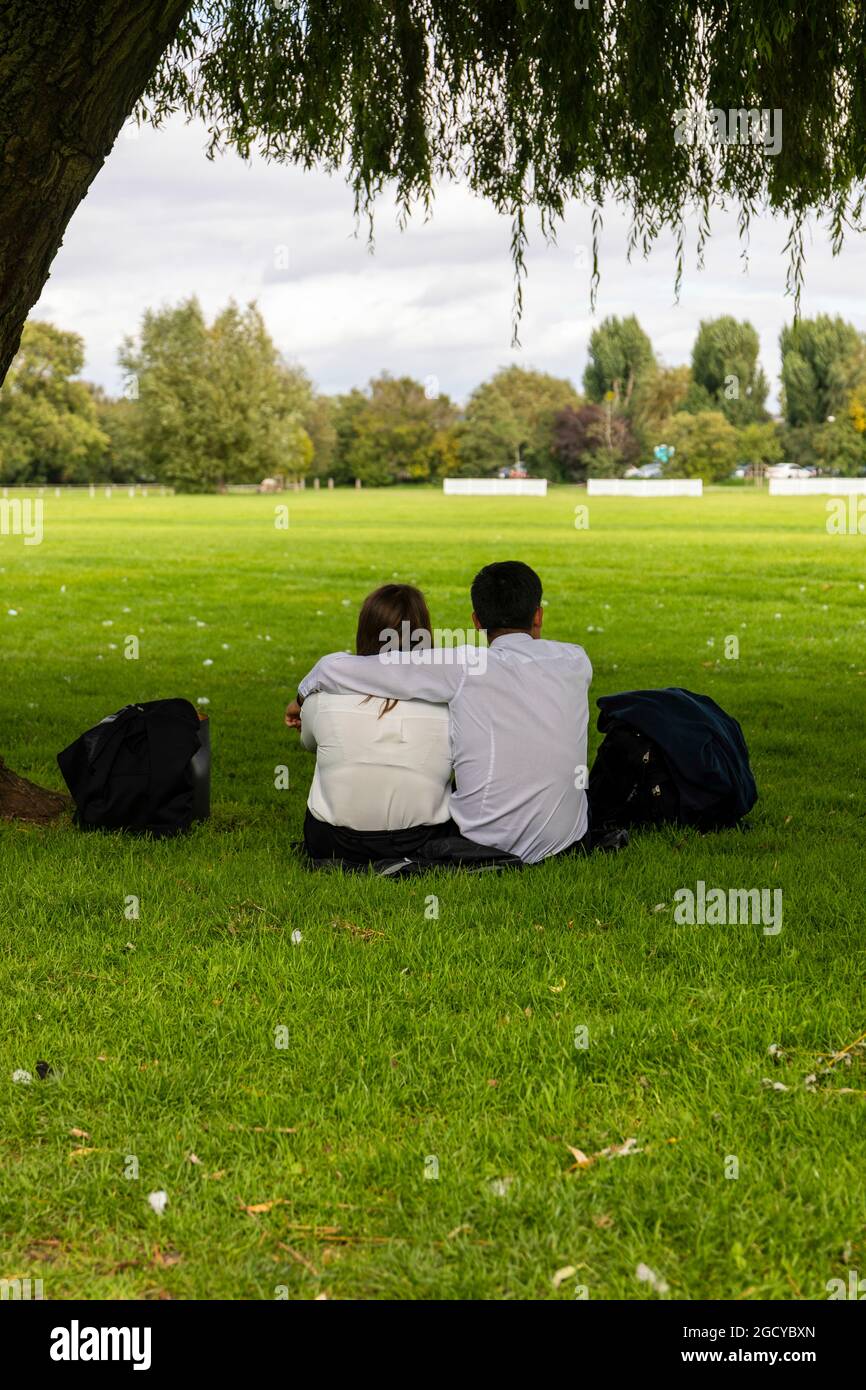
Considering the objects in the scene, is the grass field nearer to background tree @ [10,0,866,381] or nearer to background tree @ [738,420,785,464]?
background tree @ [10,0,866,381]

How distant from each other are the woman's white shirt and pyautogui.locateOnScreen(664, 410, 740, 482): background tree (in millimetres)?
80258

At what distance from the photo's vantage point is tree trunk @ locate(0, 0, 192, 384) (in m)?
5.15

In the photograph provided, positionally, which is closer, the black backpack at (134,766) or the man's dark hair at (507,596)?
the man's dark hair at (507,596)

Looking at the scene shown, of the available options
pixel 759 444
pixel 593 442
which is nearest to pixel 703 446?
pixel 759 444

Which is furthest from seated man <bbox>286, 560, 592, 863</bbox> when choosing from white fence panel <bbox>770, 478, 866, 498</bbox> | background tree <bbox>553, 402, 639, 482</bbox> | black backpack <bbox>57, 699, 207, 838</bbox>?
background tree <bbox>553, 402, 639, 482</bbox>

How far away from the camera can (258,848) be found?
245 inches

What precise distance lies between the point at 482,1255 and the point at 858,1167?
1034 mm

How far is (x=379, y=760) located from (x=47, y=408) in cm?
8038

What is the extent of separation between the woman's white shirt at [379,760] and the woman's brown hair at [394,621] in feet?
1.10

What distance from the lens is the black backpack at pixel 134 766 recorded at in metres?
6.21

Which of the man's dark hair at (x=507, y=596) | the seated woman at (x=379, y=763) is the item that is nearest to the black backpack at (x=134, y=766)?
the seated woman at (x=379, y=763)

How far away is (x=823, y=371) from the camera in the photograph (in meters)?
82.9

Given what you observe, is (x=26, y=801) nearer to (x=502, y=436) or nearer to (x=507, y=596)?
(x=507, y=596)

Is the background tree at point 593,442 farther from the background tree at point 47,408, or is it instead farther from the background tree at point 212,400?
the background tree at point 47,408
